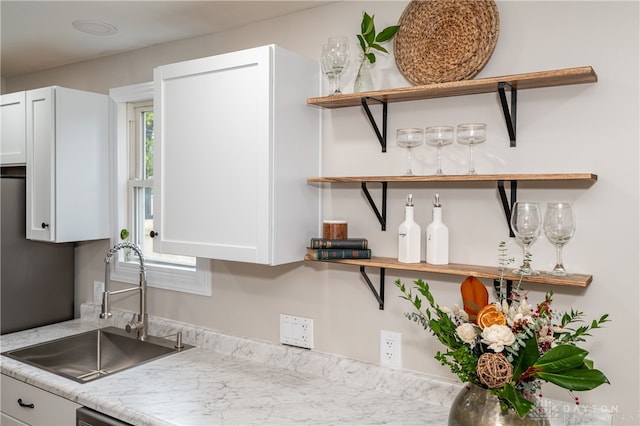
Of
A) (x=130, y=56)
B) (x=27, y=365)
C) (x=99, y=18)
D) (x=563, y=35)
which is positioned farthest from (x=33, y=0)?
(x=563, y=35)

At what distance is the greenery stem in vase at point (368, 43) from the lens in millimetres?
1843

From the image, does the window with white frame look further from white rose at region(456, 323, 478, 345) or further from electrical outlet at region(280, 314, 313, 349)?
white rose at region(456, 323, 478, 345)

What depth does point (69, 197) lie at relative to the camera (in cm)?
266

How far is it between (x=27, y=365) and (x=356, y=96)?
179 centimetres

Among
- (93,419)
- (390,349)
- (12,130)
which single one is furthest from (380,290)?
(12,130)

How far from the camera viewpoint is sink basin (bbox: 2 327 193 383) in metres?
2.44

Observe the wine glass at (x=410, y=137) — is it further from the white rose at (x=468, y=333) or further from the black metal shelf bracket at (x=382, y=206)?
the white rose at (x=468, y=333)

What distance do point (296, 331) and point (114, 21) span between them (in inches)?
62.4

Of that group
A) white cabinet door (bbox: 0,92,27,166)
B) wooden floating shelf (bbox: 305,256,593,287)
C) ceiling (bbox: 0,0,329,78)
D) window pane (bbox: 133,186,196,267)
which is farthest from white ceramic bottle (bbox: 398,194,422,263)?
white cabinet door (bbox: 0,92,27,166)

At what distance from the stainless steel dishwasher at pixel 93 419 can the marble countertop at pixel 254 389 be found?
3cm

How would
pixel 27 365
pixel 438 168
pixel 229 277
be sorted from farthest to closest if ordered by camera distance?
pixel 229 277, pixel 27 365, pixel 438 168

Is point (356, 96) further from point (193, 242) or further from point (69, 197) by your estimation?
point (69, 197)

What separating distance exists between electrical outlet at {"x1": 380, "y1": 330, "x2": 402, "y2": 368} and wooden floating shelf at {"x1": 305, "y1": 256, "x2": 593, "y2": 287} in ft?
0.95

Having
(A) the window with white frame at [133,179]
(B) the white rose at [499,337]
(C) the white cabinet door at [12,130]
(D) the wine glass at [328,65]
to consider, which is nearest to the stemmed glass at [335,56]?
(D) the wine glass at [328,65]
